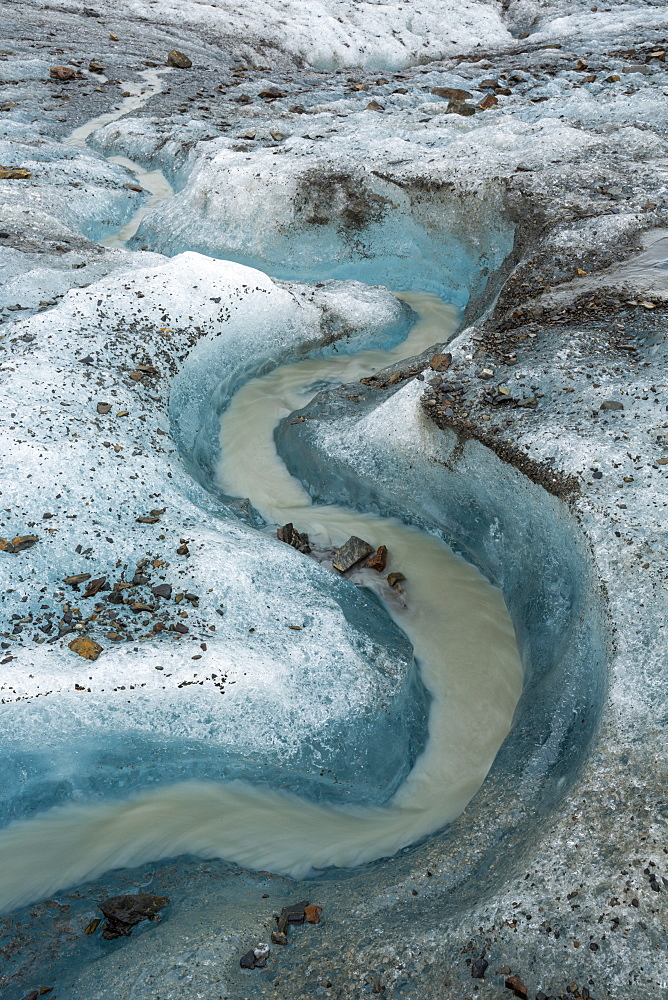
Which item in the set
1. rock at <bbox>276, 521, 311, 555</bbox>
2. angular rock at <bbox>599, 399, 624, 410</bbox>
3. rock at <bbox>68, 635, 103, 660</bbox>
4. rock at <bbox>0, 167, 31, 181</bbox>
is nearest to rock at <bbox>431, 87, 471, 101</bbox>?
rock at <bbox>0, 167, 31, 181</bbox>

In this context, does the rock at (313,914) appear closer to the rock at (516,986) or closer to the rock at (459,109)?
the rock at (516,986)

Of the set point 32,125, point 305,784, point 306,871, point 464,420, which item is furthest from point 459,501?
point 32,125

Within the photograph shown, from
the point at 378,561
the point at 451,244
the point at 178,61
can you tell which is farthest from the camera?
the point at 178,61

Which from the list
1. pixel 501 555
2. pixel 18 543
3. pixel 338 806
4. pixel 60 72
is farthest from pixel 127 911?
pixel 60 72

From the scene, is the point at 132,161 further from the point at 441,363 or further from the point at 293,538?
the point at 293,538

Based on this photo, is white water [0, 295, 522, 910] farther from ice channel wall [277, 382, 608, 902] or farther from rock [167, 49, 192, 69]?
rock [167, 49, 192, 69]

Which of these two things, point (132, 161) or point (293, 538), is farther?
point (132, 161)

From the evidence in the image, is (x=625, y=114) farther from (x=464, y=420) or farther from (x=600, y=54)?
(x=464, y=420)
